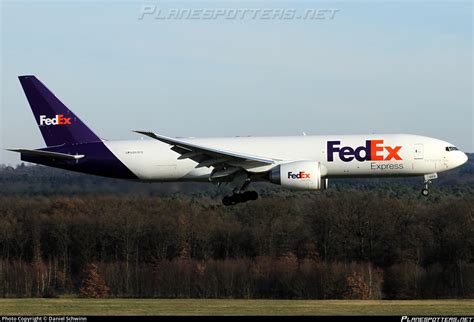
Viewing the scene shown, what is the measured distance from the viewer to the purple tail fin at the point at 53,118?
48812 mm

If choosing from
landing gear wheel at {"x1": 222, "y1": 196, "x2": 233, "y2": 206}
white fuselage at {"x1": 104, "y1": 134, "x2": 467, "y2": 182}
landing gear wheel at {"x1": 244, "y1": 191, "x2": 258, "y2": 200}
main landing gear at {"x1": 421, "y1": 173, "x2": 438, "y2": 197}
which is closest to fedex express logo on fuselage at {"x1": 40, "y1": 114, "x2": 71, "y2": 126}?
white fuselage at {"x1": 104, "y1": 134, "x2": 467, "y2": 182}

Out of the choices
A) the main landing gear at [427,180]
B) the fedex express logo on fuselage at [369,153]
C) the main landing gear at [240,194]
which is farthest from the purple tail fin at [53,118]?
the main landing gear at [427,180]

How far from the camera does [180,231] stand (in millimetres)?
69312

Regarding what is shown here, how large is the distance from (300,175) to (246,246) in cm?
2819

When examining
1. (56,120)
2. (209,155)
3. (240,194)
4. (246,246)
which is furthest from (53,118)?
(246,246)

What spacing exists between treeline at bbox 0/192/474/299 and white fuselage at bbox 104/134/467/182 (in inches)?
727

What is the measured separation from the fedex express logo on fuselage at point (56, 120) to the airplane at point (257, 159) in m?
1.77

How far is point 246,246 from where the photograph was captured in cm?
7119

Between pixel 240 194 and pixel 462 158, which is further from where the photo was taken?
pixel 240 194

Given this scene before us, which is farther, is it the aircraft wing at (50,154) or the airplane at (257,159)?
the aircraft wing at (50,154)

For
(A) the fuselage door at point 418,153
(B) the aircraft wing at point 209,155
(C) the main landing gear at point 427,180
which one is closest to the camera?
(B) the aircraft wing at point 209,155

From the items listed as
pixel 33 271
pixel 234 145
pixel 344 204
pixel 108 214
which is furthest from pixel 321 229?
pixel 234 145

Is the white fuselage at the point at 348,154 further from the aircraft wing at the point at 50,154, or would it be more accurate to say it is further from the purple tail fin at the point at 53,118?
A: the purple tail fin at the point at 53,118

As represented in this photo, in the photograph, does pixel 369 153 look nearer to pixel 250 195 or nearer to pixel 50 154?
pixel 250 195
